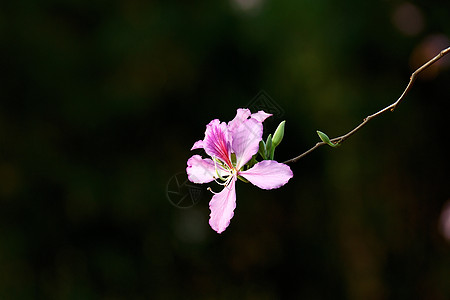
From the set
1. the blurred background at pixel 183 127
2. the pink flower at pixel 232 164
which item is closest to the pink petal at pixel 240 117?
the pink flower at pixel 232 164

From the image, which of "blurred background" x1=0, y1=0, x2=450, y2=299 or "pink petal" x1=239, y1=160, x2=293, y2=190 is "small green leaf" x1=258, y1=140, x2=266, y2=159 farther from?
"blurred background" x1=0, y1=0, x2=450, y2=299

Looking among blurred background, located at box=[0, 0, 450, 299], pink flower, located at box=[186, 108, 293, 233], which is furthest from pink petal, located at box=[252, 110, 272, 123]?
blurred background, located at box=[0, 0, 450, 299]

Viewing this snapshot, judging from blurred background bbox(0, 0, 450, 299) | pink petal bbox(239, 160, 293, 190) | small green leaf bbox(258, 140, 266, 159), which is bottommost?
pink petal bbox(239, 160, 293, 190)

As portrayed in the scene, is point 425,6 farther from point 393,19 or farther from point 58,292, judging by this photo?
point 58,292

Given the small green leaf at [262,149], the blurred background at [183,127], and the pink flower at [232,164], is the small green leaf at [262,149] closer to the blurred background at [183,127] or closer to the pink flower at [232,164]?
the pink flower at [232,164]

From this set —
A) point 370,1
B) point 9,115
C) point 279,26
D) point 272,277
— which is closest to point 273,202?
point 272,277
